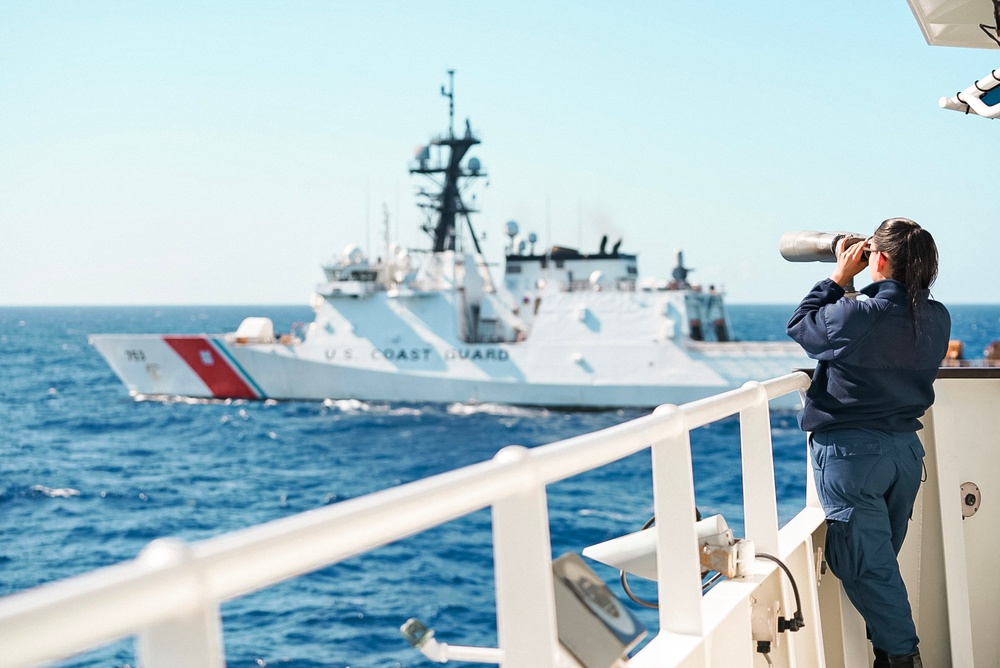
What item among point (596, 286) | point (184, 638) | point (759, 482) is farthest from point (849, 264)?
point (596, 286)

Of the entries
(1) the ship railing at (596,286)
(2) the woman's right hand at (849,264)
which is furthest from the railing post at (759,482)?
(1) the ship railing at (596,286)

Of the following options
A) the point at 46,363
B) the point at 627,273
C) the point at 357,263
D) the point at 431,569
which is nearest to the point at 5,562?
the point at 431,569

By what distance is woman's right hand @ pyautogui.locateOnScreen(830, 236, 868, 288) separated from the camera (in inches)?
87.4

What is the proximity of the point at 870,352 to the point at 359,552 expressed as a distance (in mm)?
1698

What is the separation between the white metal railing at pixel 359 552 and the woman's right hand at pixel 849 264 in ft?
2.59

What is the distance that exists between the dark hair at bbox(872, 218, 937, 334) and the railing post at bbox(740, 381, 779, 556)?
396 millimetres

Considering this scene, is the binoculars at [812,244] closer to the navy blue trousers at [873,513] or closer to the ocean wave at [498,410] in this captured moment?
the navy blue trousers at [873,513]

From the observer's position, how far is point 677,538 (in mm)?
1623

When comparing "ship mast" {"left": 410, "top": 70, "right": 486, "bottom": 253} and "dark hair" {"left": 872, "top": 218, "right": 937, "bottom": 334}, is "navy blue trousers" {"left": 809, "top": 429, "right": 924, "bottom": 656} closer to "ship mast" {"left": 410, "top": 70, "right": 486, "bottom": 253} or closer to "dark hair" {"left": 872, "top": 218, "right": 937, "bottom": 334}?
"dark hair" {"left": 872, "top": 218, "right": 937, "bottom": 334}

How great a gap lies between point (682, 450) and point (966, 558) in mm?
1589

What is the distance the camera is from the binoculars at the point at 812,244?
2.30m

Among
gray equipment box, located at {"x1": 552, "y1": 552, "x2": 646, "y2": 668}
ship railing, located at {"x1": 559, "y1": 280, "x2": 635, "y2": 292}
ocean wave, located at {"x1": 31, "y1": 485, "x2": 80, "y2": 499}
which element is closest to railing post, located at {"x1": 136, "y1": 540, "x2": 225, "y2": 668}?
gray equipment box, located at {"x1": 552, "y1": 552, "x2": 646, "y2": 668}

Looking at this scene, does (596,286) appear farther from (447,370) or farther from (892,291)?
(892,291)

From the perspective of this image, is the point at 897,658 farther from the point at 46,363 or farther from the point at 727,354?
the point at 46,363
